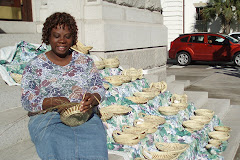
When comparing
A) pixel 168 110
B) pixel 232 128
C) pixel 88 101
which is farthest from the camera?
pixel 232 128

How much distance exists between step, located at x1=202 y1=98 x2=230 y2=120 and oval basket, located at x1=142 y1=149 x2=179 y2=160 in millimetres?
2875

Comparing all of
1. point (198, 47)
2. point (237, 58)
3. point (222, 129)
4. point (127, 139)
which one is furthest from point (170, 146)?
point (198, 47)

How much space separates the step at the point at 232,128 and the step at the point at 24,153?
2.01 meters

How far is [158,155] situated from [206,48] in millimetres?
12893

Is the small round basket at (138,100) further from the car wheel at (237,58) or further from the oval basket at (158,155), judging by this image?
the car wheel at (237,58)

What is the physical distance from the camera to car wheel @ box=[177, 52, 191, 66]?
52.9ft

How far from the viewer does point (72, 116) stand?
2.49m

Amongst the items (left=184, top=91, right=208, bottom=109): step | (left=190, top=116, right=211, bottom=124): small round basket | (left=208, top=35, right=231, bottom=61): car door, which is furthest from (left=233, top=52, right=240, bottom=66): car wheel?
(left=190, top=116, right=211, bottom=124): small round basket

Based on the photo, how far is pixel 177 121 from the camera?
177 inches

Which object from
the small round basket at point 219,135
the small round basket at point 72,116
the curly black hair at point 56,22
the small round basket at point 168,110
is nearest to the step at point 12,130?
the small round basket at point 72,116

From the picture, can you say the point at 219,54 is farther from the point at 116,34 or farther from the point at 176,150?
the point at 176,150

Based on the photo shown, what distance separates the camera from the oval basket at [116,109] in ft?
12.9

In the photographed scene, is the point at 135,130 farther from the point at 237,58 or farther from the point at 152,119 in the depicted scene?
the point at 237,58

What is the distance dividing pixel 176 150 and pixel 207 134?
4.59 ft
